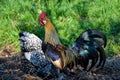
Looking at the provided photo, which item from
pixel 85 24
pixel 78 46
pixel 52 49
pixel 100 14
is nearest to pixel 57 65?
pixel 52 49

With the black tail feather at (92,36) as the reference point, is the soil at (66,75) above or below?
below

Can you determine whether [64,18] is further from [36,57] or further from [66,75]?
[66,75]

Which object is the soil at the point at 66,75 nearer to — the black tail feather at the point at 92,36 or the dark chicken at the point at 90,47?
the dark chicken at the point at 90,47

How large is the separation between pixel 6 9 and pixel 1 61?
232 cm

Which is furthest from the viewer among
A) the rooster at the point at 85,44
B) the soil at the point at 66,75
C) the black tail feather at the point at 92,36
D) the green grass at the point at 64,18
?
the green grass at the point at 64,18

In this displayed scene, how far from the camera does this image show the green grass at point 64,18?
7.86m

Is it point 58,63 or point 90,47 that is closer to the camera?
point 58,63

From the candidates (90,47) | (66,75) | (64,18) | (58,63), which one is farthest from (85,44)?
(64,18)

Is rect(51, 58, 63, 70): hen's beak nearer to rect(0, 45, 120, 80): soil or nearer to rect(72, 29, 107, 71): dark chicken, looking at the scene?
rect(0, 45, 120, 80): soil

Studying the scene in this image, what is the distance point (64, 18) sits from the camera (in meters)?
8.52

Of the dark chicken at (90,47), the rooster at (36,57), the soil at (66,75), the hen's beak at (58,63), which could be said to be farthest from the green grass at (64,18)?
the hen's beak at (58,63)

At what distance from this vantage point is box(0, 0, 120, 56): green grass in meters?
7.86

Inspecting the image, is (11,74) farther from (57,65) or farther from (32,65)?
(57,65)

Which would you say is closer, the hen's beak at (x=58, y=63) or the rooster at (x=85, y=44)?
the hen's beak at (x=58, y=63)
